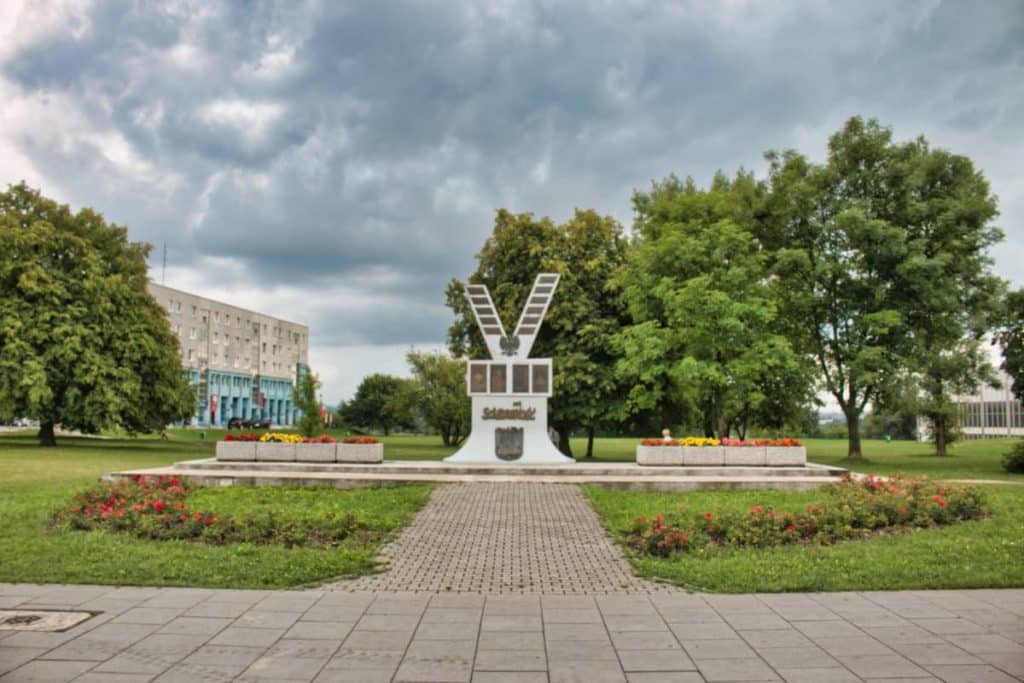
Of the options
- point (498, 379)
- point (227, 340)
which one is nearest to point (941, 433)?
point (498, 379)

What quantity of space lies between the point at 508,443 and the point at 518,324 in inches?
147

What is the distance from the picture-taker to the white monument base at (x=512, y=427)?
2333 cm

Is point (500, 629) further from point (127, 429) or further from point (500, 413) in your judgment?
point (127, 429)

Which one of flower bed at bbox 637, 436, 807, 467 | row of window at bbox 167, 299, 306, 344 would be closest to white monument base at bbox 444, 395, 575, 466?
flower bed at bbox 637, 436, 807, 467

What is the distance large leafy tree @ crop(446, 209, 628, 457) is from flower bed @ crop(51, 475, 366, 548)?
72.6 ft

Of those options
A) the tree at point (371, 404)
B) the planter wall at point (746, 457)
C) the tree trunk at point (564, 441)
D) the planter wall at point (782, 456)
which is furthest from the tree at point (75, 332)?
the tree at point (371, 404)

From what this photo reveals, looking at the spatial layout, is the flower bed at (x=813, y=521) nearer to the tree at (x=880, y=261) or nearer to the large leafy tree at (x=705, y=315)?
the large leafy tree at (x=705, y=315)

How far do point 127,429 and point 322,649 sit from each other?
3534cm

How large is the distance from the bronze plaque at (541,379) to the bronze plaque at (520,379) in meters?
0.28

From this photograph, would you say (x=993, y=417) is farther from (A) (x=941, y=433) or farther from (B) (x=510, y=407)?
(B) (x=510, y=407)

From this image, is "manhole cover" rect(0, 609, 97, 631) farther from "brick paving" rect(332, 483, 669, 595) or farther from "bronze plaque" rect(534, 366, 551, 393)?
"bronze plaque" rect(534, 366, 551, 393)

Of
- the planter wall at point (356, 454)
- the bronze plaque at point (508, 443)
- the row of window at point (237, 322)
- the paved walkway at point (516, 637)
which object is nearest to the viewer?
the paved walkway at point (516, 637)

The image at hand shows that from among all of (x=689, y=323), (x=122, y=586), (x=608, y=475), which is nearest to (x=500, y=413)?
(x=608, y=475)

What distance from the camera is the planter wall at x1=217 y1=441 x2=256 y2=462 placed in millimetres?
20875
